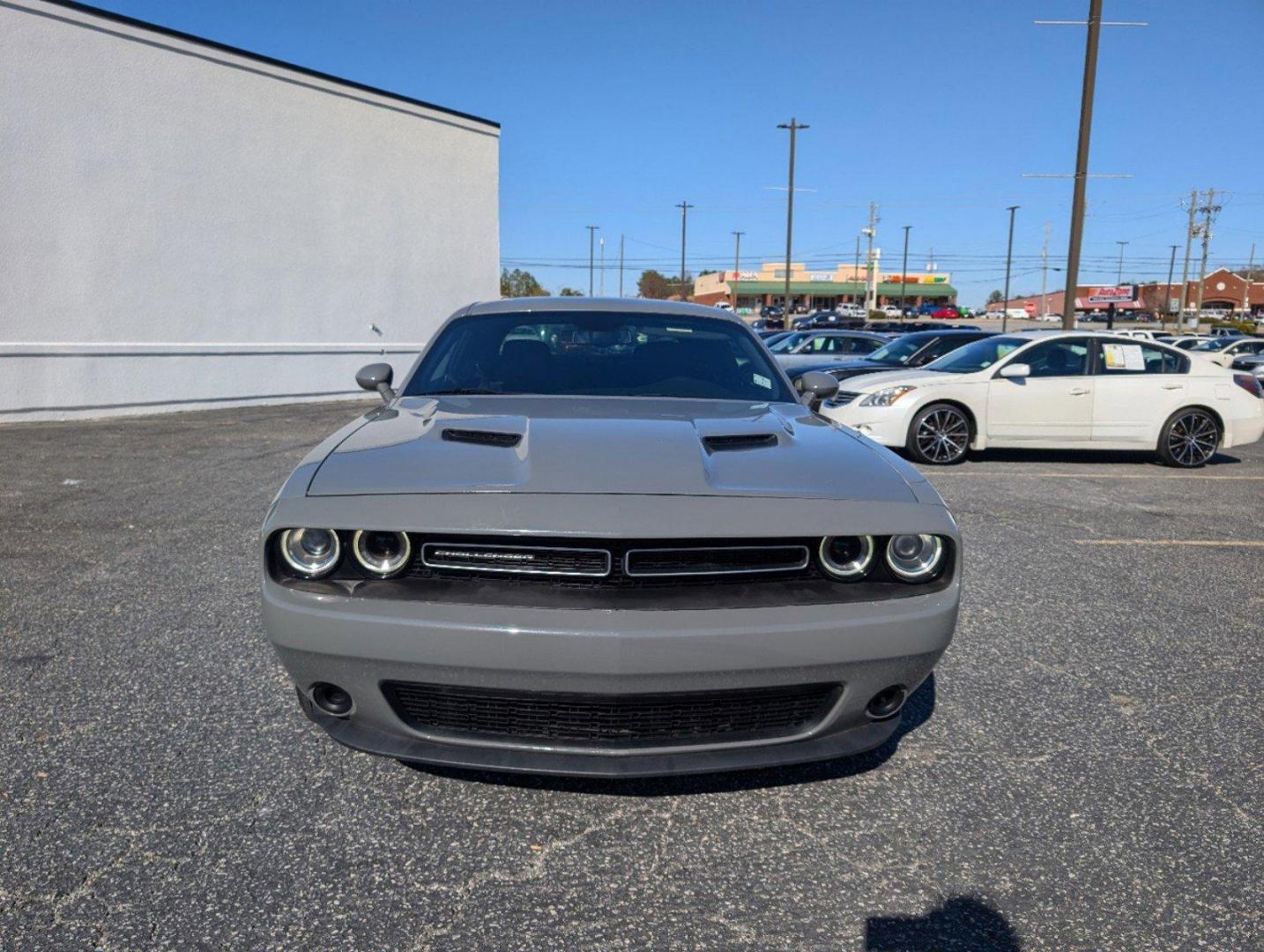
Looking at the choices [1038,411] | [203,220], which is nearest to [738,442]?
[1038,411]

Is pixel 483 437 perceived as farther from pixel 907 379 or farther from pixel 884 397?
pixel 907 379

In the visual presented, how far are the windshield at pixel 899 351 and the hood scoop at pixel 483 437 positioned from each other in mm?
11748

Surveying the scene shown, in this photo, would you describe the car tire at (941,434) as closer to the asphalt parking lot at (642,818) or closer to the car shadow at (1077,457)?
the car shadow at (1077,457)

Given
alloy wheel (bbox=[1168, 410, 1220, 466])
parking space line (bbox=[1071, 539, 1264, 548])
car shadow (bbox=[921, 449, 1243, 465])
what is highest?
alloy wheel (bbox=[1168, 410, 1220, 466])

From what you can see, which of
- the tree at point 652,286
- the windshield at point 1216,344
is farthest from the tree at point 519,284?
the windshield at point 1216,344

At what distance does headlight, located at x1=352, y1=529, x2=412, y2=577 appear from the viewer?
2518 mm

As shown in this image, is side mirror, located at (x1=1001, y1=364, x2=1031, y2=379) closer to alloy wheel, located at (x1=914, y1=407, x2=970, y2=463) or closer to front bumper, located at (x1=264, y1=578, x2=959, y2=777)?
alloy wheel, located at (x1=914, y1=407, x2=970, y2=463)

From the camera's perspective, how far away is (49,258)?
12633 millimetres

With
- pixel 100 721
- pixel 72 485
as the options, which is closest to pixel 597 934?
pixel 100 721

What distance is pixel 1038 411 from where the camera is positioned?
33.1 ft

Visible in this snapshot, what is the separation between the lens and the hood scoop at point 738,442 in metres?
2.97

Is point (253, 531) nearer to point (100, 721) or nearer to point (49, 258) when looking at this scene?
point (100, 721)

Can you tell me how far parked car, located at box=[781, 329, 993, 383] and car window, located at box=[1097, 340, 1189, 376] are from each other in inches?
119

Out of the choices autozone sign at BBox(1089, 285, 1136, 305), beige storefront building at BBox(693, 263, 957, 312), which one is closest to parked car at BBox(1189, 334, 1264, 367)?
autozone sign at BBox(1089, 285, 1136, 305)
